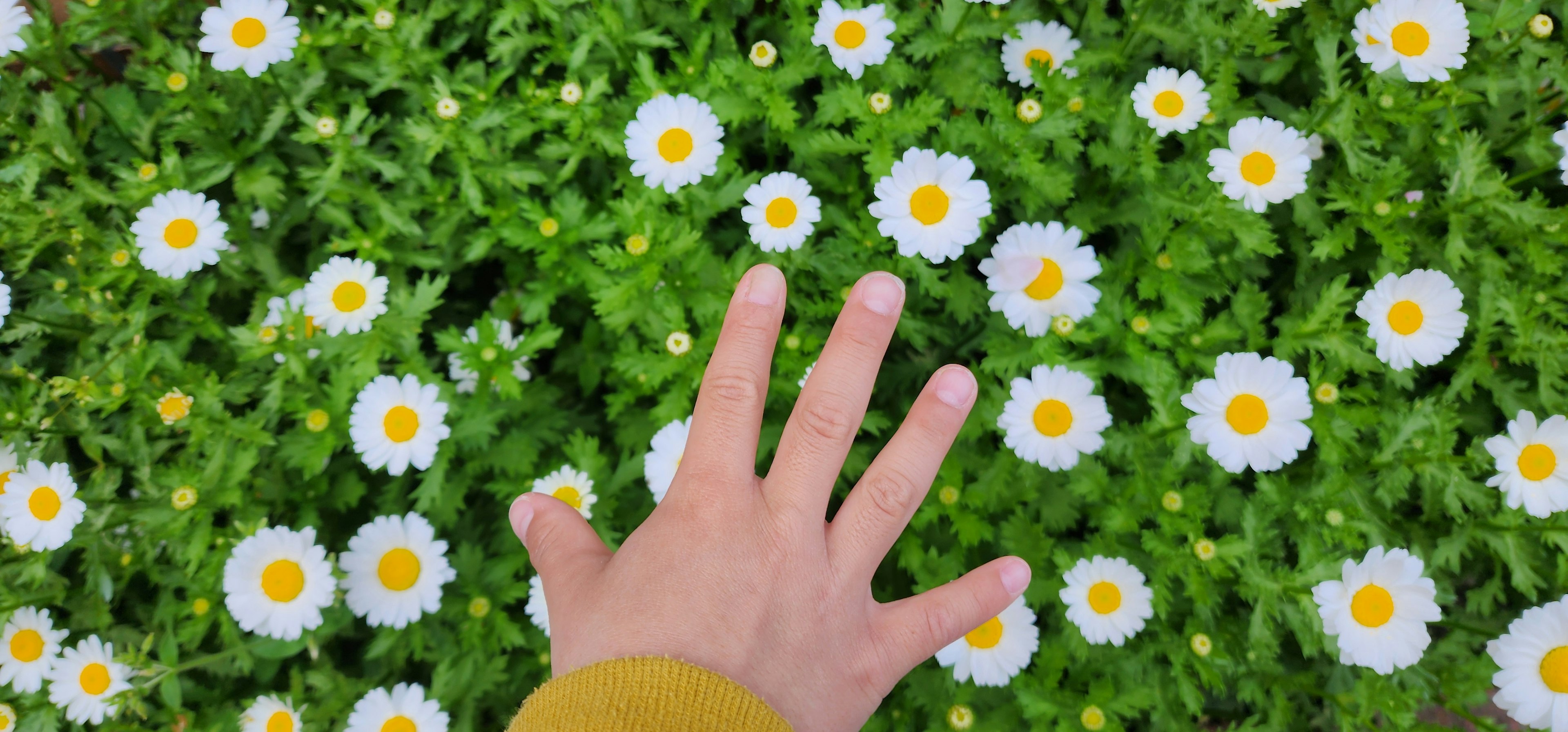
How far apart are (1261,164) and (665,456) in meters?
1.85

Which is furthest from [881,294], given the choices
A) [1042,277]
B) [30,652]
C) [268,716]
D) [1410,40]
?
[30,652]

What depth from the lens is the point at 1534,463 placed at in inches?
80.6

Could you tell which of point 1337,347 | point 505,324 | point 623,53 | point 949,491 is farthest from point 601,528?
point 1337,347

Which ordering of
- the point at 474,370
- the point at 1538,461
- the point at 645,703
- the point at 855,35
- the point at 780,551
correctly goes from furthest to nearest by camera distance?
1. the point at 474,370
2. the point at 855,35
3. the point at 1538,461
4. the point at 780,551
5. the point at 645,703

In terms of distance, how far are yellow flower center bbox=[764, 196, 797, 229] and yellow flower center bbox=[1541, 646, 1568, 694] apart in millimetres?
2202

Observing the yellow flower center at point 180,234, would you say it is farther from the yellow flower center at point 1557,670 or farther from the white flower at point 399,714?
the yellow flower center at point 1557,670

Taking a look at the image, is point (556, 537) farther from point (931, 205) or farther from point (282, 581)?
point (931, 205)

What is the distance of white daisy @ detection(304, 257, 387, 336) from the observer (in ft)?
7.34

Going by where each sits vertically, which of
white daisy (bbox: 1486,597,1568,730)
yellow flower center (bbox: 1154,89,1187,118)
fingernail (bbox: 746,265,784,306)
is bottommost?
white daisy (bbox: 1486,597,1568,730)

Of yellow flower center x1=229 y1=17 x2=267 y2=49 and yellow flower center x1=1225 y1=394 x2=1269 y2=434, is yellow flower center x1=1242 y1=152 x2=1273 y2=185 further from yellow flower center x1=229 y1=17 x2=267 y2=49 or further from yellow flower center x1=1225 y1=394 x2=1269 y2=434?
yellow flower center x1=229 y1=17 x2=267 y2=49

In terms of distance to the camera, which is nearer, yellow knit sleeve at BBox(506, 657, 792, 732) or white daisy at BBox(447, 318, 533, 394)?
yellow knit sleeve at BBox(506, 657, 792, 732)

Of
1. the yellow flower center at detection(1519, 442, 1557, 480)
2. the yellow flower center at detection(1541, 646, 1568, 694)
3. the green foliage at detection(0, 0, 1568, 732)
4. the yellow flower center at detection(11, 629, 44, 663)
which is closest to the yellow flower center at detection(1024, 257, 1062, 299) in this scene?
the green foliage at detection(0, 0, 1568, 732)

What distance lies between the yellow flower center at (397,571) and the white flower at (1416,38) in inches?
117

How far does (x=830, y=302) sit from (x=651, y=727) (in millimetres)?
1390
